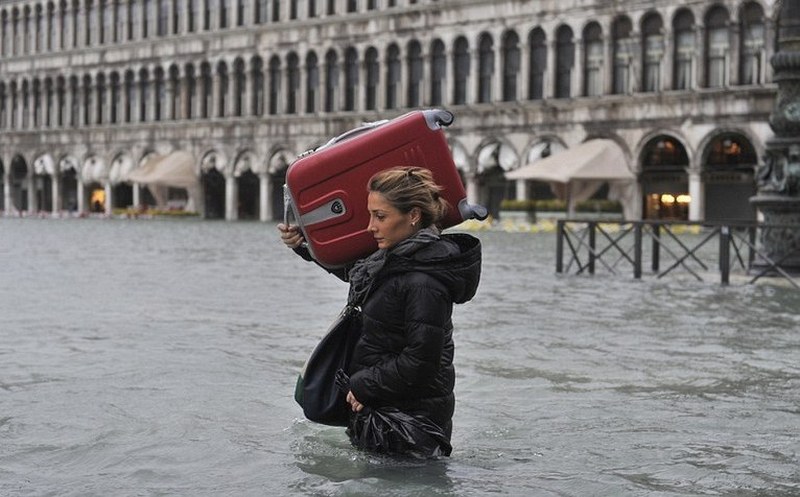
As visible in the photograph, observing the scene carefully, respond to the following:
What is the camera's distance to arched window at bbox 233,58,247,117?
191 ft

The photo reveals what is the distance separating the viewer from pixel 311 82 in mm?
55469

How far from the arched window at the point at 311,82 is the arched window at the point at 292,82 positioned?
1.97 feet

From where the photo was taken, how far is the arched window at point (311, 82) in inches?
2174

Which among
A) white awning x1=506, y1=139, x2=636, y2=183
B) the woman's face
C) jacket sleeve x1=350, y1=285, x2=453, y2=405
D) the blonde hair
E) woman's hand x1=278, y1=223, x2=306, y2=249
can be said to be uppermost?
white awning x1=506, y1=139, x2=636, y2=183

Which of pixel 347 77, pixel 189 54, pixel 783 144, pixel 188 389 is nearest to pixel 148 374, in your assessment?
pixel 188 389

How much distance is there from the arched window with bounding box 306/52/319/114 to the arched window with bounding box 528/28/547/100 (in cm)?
1232

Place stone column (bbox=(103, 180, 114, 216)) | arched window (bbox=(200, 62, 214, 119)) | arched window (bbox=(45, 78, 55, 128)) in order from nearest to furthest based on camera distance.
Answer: arched window (bbox=(200, 62, 214, 119)) < stone column (bbox=(103, 180, 114, 216)) < arched window (bbox=(45, 78, 55, 128))

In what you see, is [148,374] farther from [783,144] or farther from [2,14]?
[2,14]

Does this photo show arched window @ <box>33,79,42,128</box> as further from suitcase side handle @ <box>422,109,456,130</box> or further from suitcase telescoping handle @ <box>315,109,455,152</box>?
suitcase side handle @ <box>422,109,456,130</box>

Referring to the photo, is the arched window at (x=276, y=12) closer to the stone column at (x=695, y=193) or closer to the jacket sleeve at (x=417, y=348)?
the stone column at (x=695, y=193)

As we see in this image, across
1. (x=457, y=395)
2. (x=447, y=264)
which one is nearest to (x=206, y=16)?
(x=457, y=395)

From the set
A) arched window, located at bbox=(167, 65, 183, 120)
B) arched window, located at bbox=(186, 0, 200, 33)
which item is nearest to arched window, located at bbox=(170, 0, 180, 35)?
arched window, located at bbox=(186, 0, 200, 33)

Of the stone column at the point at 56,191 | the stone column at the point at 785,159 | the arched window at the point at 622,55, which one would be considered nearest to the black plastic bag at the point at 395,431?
the stone column at the point at 785,159

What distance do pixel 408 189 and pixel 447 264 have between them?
14.5 inches
